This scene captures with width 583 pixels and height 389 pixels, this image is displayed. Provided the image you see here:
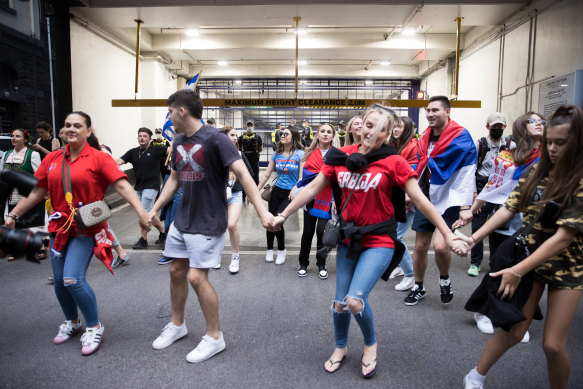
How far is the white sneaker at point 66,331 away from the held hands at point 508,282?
127 inches

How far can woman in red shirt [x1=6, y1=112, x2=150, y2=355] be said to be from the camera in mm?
2889

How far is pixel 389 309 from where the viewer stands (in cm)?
375

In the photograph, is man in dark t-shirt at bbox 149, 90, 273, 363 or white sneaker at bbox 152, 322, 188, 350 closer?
man in dark t-shirt at bbox 149, 90, 273, 363

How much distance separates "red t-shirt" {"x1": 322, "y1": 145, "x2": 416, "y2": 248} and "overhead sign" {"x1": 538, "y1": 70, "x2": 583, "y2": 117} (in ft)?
22.9

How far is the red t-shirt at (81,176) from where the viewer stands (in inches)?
115

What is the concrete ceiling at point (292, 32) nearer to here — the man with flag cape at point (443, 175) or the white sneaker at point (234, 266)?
the man with flag cape at point (443, 175)

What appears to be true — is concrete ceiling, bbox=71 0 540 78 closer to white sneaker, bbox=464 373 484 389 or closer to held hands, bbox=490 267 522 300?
held hands, bbox=490 267 522 300

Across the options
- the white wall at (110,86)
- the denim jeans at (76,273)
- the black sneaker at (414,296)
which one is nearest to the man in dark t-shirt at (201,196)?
the denim jeans at (76,273)

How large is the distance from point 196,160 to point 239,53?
13.9 metres

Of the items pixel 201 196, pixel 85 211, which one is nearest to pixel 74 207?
pixel 85 211

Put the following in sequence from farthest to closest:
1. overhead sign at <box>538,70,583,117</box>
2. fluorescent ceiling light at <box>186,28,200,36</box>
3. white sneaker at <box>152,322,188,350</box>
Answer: fluorescent ceiling light at <box>186,28,200,36</box> < overhead sign at <box>538,70,583,117</box> < white sneaker at <box>152,322,188,350</box>

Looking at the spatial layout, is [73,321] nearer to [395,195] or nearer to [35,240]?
[35,240]

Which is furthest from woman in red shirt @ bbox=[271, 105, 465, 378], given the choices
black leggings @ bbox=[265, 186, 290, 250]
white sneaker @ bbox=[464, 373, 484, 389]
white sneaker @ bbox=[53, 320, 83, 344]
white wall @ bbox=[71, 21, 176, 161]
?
white wall @ bbox=[71, 21, 176, 161]

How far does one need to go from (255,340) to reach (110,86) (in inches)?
469
